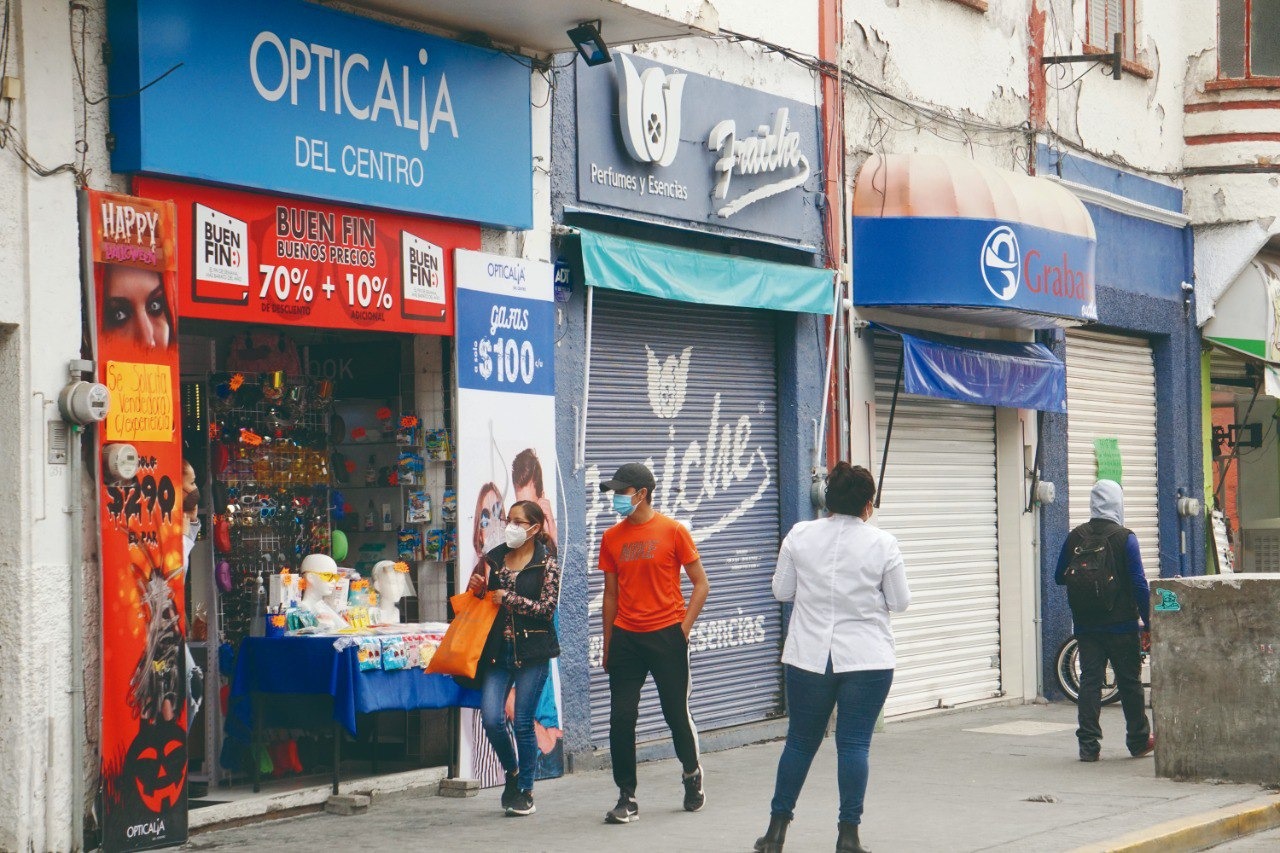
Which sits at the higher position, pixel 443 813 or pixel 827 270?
pixel 827 270

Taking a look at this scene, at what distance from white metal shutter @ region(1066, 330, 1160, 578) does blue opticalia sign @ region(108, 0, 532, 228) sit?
812 cm

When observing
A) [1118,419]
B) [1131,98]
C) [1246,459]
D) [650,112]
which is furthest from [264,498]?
[1246,459]

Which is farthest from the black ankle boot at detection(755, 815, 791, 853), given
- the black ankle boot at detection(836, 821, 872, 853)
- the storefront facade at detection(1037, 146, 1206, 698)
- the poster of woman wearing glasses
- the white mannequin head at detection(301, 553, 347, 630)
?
the storefront facade at detection(1037, 146, 1206, 698)

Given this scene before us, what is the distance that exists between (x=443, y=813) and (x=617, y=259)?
12.2ft

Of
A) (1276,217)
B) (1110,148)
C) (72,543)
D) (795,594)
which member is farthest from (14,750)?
(1276,217)

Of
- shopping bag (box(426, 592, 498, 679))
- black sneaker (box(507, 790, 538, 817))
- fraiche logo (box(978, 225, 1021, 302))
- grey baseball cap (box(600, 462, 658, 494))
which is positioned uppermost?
fraiche logo (box(978, 225, 1021, 302))

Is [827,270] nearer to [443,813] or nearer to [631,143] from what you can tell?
[631,143]

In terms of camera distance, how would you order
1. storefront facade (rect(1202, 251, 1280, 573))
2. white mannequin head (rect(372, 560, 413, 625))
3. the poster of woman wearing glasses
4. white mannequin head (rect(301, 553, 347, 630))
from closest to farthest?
white mannequin head (rect(301, 553, 347, 630)), white mannequin head (rect(372, 560, 413, 625)), the poster of woman wearing glasses, storefront facade (rect(1202, 251, 1280, 573))

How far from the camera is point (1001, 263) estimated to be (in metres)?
14.0

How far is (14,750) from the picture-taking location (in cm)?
777

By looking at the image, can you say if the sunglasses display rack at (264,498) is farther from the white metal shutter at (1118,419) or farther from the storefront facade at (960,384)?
the white metal shutter at (1118,419)

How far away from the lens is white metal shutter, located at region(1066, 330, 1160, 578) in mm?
17266

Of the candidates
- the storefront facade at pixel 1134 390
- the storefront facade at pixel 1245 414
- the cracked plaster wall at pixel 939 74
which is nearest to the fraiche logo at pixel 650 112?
the cracked plaster wall at pixel 939 74

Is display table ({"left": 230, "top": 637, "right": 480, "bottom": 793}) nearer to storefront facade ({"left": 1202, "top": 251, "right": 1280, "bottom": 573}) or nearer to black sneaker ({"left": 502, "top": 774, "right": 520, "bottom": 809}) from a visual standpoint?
black sneaker ({"left": 502, "top": 774, "right": 520, "bottom": 809})
